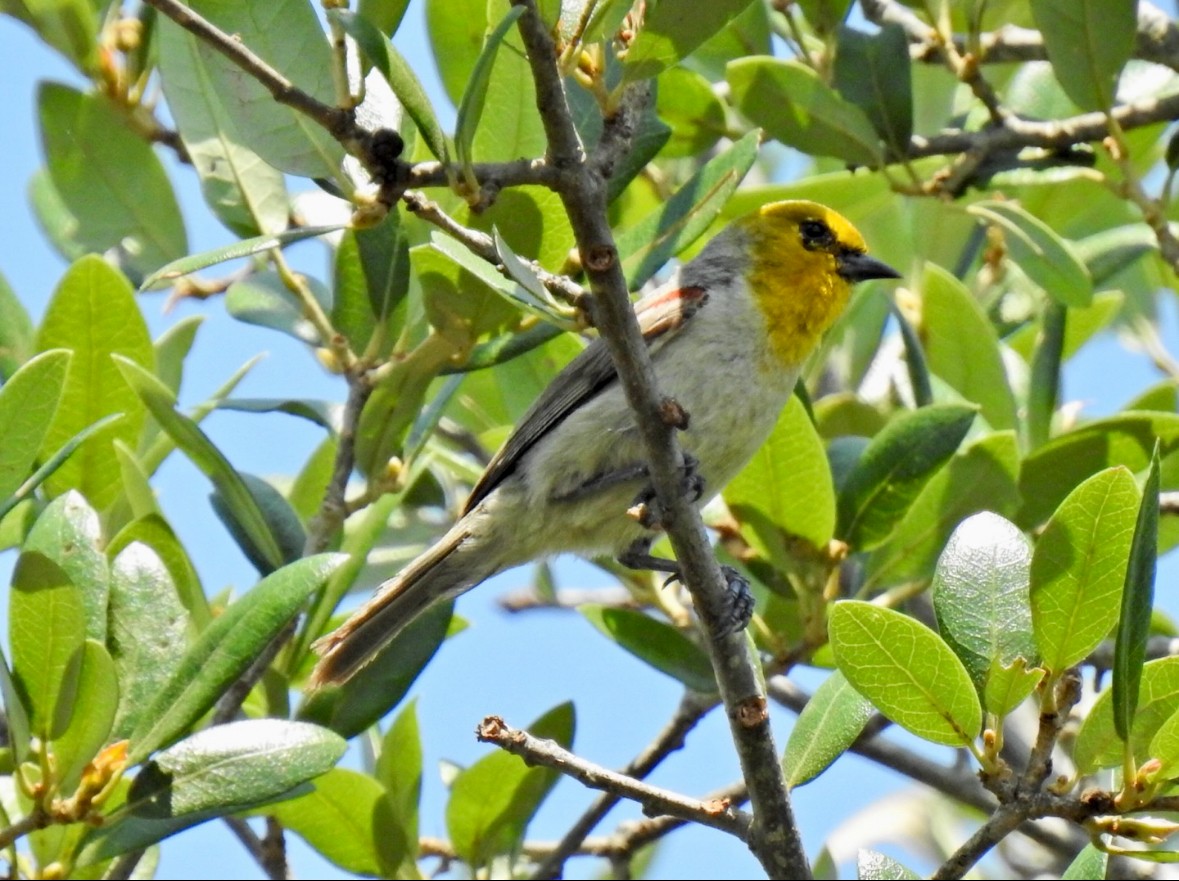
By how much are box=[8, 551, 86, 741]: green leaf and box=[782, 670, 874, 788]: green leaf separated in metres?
1.26

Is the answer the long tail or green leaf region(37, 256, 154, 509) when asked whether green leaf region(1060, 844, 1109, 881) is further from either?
green leaf region(37, 256, 154, 509)

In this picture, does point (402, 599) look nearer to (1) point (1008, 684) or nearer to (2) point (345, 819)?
(2) point (345, 819)

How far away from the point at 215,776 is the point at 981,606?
135 centimetres

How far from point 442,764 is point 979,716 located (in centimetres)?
193

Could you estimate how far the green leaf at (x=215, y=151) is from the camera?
3391 millimetres

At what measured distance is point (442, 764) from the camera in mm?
4098

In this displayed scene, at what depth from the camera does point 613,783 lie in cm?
269

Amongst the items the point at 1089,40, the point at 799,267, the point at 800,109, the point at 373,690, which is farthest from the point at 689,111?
the point at 373,690

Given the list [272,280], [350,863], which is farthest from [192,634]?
[272,280]

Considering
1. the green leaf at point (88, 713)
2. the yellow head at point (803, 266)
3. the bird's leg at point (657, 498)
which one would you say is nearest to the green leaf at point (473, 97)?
the bird's leg at point (657, 498)

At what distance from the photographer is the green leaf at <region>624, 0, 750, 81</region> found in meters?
2.57

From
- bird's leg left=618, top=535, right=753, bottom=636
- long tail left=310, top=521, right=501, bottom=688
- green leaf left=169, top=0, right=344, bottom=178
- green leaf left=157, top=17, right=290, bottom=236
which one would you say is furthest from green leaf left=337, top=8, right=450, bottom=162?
long tail left=310, top=521, right=501, bottom=688

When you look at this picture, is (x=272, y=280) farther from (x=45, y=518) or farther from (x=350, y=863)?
(x=350, y=863)

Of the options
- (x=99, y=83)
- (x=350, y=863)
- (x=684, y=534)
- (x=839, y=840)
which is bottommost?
(x=839, y=840)
